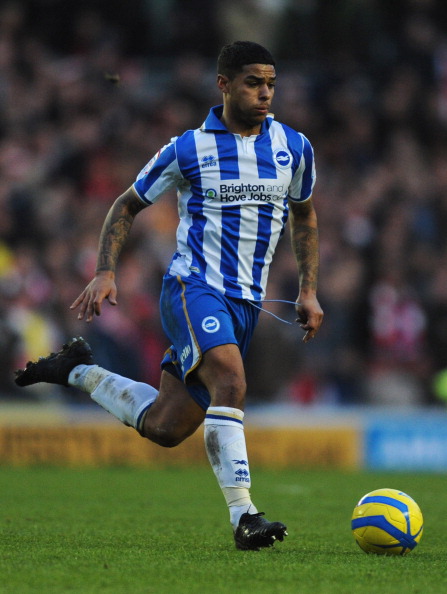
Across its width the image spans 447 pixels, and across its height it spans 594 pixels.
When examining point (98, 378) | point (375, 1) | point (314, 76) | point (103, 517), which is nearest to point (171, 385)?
point (98, 378)

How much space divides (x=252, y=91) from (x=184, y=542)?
230cm

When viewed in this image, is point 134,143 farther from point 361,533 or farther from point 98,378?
point 361,533

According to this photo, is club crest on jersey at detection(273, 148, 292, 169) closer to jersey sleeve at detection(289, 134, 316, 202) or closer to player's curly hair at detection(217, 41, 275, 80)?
jersey sleeve at detection(289, 134, 316, 202)

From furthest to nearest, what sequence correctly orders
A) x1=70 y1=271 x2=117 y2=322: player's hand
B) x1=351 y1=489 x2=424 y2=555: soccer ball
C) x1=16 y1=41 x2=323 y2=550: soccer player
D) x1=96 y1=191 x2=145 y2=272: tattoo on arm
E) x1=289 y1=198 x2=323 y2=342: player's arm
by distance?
x1=289 y1=198 x2=323 y2=342: player's arm
x1=96 y1=191 x2=145 y2=272: tattoo on arm
x1=16 y1=41 x2=323 y2=550: soccer player
x1=70 y1=271 x2=117 y2=322: player's hand
x1=351 y1=489 x2=424 y2=555: soccer ball

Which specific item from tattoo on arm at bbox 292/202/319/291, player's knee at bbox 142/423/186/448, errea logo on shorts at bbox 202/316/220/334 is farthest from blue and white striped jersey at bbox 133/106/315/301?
player's knee at bbox 142/423/186/448

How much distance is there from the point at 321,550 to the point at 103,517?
2036 millimetres

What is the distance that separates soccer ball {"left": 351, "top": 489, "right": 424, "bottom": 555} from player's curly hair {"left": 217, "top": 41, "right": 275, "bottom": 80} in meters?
2.25

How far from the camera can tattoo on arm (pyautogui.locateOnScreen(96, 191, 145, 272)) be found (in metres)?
6.03

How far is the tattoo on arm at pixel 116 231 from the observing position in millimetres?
6027

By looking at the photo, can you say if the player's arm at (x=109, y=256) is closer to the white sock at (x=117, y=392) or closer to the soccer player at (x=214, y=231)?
the soccer player at (x=214, y=231)

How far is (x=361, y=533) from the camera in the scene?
5.65 m

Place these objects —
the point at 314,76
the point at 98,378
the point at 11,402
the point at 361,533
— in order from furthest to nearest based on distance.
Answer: the point at 314,76, the point at 11,402, the point at 98,378, the point at 361,533

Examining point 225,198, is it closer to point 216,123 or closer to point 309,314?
point 216,123

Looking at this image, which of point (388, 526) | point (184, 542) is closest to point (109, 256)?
point (184, 542)
